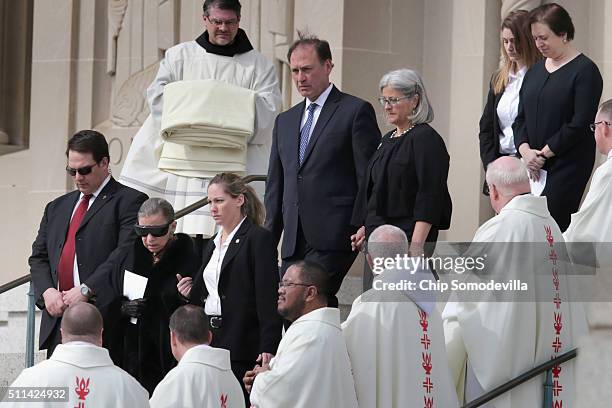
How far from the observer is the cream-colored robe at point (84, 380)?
8297 mm

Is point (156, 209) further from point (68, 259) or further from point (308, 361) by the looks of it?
point (308, 361)

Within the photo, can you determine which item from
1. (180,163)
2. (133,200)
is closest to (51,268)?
(133,200)

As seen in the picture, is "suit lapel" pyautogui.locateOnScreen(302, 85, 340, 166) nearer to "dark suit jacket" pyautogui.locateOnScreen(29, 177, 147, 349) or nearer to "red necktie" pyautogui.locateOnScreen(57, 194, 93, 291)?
"dark suit jacket" pyautogui.locateOnScreen(29, 177, 147, 349)

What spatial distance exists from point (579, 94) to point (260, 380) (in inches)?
109

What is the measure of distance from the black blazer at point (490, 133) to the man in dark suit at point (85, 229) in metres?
2.10

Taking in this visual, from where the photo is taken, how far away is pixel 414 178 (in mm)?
9805

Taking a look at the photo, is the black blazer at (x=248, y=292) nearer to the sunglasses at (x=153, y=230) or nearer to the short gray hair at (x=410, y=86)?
the sunglasses at (x=153, y=230)

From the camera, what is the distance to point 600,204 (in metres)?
9.17

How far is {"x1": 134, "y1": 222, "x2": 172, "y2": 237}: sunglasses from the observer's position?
9.93 meters

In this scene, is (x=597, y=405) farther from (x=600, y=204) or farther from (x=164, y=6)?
(x=164, y=6)

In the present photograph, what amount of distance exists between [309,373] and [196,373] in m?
0.59

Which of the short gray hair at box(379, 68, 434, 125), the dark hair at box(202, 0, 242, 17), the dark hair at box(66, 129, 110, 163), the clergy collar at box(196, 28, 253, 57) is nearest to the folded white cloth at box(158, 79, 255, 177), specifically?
the clergy collar at box(196, 28, 253, 57)

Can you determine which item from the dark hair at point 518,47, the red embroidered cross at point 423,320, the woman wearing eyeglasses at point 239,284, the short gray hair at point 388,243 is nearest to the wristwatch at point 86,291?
the woman wearing eyeglasses at point 239,284

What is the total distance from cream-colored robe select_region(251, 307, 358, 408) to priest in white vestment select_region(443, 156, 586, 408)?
0.76 metres
